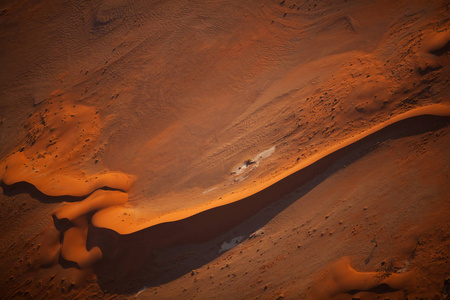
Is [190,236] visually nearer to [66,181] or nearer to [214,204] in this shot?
[214,204]

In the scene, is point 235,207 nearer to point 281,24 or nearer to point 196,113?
point 196,113

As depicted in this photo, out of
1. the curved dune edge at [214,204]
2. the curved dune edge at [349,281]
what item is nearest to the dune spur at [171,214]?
the curved dune edge at [214,204]

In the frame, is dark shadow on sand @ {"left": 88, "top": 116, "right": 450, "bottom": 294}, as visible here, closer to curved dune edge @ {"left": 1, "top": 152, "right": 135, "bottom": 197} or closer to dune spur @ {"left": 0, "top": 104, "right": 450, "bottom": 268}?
dune spur @ {"left": 0, "top": 104, "right": 450, "bottom": 268}

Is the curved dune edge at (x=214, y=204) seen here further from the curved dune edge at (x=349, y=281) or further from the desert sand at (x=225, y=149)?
the curved dune edge at (x=349, y=281)

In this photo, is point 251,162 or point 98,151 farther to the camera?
point 98,151

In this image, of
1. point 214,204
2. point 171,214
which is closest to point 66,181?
point 171,214

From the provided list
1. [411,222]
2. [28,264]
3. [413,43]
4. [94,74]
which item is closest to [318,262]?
[411,222]
